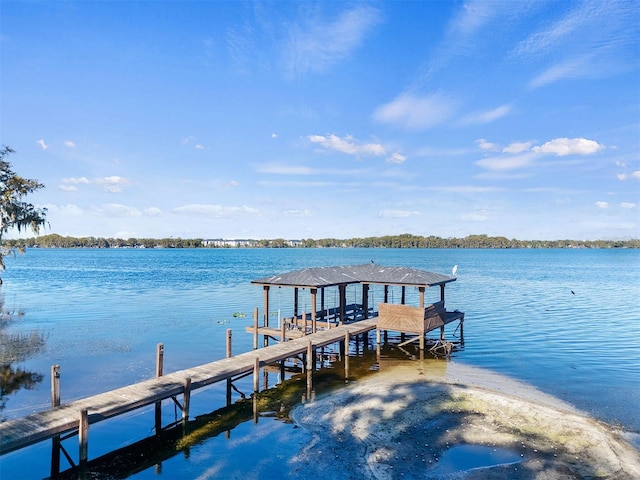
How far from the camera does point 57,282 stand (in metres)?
60.8

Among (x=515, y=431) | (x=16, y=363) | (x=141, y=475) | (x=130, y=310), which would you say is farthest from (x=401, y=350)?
(x=130, y=310)

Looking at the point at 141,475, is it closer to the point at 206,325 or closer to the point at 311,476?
the point at 311,476

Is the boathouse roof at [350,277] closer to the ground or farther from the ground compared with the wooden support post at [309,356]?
farther from the ground

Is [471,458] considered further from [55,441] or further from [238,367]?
[55,441]

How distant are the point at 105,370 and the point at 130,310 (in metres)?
18.9

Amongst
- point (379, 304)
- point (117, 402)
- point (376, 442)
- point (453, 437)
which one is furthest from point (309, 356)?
point (117, 402)

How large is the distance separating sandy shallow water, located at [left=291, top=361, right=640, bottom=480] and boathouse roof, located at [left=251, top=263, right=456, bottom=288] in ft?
21.4

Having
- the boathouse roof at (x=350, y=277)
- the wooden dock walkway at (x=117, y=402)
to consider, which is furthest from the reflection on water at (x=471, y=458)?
the boathouse roof at (x=350, y=277)

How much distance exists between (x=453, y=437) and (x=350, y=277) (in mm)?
13108

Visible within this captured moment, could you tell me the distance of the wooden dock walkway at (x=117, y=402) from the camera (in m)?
10.6

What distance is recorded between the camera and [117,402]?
490 inches

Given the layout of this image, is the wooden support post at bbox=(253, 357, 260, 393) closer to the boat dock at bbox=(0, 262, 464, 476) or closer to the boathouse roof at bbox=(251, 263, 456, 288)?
the boat dock at bbox=(0, 262, 464, 476)

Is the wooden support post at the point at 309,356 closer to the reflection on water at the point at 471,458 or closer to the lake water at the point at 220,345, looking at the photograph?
the lake water at the point at 220,345

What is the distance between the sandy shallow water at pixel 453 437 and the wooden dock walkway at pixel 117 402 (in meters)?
2.91
